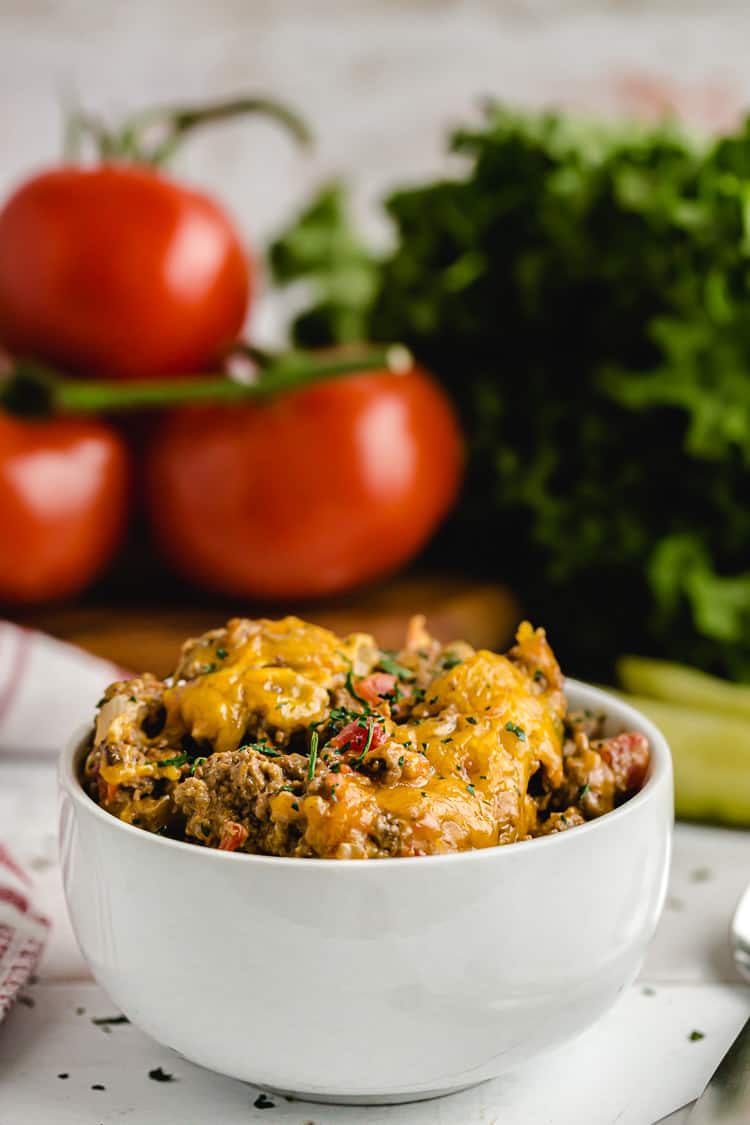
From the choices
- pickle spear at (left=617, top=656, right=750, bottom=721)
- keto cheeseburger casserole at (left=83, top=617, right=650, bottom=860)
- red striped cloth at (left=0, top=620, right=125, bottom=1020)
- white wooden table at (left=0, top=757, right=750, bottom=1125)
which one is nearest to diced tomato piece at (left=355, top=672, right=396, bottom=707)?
keto cheeseburger casserole at (left=83, top=617, right=650, bottom=860)

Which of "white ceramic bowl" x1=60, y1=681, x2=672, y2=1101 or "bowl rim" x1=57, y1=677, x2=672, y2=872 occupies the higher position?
"bowl rim" x1=57, y1=677, x2=672, y2=872

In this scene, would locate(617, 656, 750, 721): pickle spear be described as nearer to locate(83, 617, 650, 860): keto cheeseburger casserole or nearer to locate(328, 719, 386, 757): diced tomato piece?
locate(83, 617, 650, 860): keto cheeseburger casserole

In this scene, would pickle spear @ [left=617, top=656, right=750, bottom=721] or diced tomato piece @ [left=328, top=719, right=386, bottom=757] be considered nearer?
diced tomato piece @ [left=328, top=719, right=386, bottom=757]

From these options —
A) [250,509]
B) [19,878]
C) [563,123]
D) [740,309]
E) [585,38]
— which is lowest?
[19,878]

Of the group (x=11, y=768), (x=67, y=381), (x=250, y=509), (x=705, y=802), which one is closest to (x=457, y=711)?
(x=705, y=802)

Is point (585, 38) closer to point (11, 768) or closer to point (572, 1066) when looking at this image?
point (11, 768)

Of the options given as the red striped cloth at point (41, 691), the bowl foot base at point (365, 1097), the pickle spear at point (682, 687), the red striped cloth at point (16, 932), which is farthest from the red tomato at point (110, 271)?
the bowl foot base at point (365, 1097)

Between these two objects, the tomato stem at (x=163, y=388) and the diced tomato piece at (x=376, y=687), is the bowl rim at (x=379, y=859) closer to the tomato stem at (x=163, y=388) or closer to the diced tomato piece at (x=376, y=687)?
the diced tomato piece at (x=376, y=687)
